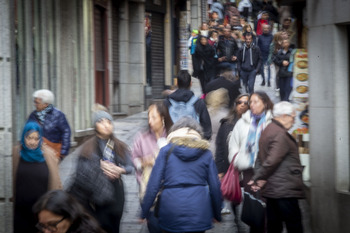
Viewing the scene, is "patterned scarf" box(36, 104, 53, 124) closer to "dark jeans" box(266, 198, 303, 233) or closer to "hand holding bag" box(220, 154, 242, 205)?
"hand holding bag" box(220, 154, 242, 205)

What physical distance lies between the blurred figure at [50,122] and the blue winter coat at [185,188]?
11.6ft

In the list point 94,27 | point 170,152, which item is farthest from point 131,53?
point 170,152

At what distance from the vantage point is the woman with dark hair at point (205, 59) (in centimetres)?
1852

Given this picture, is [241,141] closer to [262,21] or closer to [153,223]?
[153,223]

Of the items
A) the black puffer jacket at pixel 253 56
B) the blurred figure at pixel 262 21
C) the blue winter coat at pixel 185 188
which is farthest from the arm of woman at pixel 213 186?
the blurred figure at pixel 262 21

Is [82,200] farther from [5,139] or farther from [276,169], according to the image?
[276,169]

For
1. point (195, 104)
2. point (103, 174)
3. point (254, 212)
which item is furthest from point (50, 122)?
point (254, 212)

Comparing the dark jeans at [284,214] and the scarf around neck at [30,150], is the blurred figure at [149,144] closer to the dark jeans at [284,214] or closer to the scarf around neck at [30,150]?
the scarf around neck at [30,150]

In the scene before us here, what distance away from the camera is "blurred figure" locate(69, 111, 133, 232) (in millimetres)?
6816

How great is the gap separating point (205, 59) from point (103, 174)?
11945 millimetres

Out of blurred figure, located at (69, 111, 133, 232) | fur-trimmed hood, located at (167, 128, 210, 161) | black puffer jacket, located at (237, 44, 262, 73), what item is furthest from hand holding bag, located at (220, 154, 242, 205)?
black puffer jacket, located at (237, 44, 262, 73)

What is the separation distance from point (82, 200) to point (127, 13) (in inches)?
519

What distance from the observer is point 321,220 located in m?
8.37

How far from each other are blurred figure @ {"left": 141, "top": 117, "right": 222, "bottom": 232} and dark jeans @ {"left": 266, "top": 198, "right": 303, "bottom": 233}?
1194 mm
